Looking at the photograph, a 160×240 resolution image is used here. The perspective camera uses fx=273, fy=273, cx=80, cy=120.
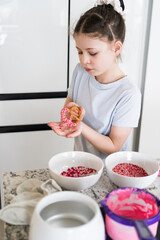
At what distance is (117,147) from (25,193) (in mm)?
511

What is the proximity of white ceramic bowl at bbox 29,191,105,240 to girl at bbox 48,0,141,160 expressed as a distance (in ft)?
1.35

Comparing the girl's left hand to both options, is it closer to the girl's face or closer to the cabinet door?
the girl's face

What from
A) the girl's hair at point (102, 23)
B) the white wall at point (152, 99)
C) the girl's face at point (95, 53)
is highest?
the girl's hair at point (102, 23)

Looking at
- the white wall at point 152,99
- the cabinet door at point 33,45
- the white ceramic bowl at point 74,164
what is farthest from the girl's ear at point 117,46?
the white wall at point 152,99

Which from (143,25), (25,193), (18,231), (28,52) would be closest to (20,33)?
(28,52)

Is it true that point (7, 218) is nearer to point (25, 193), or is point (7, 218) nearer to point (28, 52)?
point (25, 193)

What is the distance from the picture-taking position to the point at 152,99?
7.30 ft

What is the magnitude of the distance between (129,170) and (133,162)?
71 millimetres

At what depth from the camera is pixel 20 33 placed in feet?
6.01

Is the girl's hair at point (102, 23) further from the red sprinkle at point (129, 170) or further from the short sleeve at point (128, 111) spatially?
the red sprinkle at point (129, 170)

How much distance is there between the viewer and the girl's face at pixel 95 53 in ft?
3.75

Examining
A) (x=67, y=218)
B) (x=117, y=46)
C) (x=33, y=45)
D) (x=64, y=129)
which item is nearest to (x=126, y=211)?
(x=67, y=218)

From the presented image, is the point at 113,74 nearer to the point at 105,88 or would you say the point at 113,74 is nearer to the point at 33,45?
the point at 105,88

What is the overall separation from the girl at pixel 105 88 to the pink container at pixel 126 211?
368 millimetres
